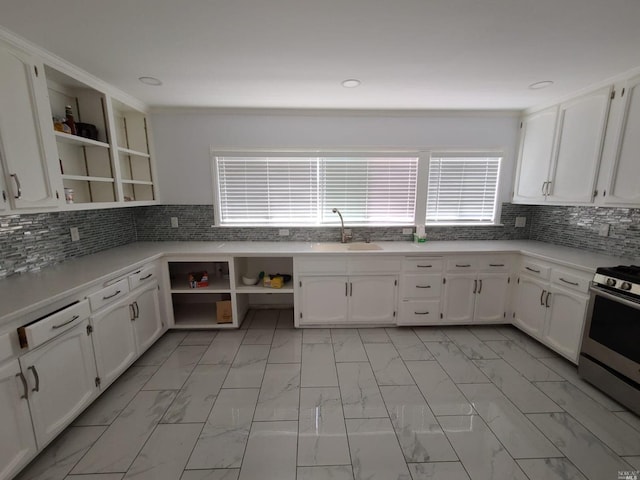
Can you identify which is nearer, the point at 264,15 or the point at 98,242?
the point at 264,15

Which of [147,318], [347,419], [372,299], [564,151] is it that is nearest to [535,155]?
[564,151]

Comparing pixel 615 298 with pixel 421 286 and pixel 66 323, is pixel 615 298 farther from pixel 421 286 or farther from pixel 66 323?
pixel 66 323

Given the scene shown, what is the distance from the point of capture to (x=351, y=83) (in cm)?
→ 222

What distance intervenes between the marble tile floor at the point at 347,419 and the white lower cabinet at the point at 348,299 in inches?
13.7

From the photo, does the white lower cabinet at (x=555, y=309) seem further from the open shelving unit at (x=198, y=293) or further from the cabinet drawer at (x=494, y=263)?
the open shelving unit at (x=198, y=293)

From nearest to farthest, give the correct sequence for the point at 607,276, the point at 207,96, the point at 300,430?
the point at 300,430
the point at 607,276
the point at 207,96

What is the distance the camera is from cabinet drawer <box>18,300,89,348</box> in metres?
1.35

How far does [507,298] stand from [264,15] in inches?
129

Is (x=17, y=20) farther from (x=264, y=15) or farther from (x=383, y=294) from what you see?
(x=383, y=294)

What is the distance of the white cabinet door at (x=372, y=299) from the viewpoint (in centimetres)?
282

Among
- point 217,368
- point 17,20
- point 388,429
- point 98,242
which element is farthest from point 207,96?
point 388,429

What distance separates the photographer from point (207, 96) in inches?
101

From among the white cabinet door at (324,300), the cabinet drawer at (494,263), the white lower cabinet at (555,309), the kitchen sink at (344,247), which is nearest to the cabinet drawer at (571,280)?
the white lower cabinet at (555,309)

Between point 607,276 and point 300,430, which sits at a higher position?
point 607,276
